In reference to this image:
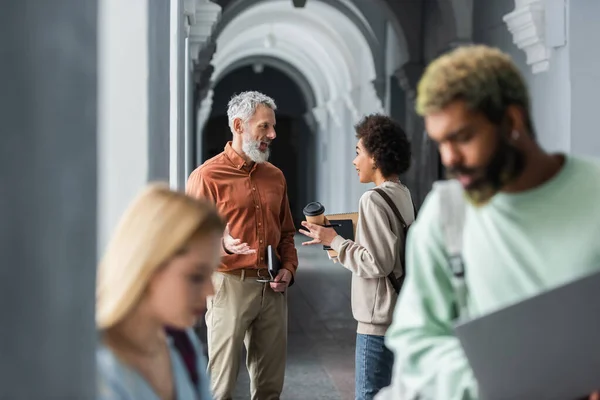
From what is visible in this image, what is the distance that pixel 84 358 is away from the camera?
1801 millimetres

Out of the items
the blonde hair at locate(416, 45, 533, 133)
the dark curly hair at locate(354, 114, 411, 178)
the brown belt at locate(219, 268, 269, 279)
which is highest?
the dark curly hair at locate(354, 114, 411, 178)

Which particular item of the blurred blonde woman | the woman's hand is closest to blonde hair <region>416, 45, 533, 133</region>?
the blurred blonde woman

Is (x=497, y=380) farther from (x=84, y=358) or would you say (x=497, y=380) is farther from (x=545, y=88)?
(x=545, y=88)

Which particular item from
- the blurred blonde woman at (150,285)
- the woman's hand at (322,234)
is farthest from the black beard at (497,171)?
the woman's hand at (322,234)

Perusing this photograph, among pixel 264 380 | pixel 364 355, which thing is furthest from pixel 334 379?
pixel 364 355

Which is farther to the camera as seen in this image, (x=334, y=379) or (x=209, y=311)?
(x=334, y=379)

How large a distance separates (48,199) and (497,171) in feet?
2.89

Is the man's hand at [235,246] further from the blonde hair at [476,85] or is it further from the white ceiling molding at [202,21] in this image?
the white ceiling molding at [202,21]

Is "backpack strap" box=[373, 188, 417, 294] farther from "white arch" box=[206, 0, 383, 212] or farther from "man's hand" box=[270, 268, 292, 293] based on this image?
"white arch" box=[206, 0, 383, 212]

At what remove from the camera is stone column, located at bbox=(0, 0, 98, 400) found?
1485 millimetres

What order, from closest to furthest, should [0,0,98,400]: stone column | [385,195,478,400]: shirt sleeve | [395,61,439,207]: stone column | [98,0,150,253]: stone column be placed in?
[0,0,98,400]: stone column → [385,195,478,400]: shirt sleeve → [98,0,150,253]: stone column → [395,61,439,207]: stone column

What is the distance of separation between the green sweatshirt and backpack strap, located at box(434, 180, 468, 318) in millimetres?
12

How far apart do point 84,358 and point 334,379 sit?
232 inches

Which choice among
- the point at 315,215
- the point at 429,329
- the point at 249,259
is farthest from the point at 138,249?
the point at 249,259
